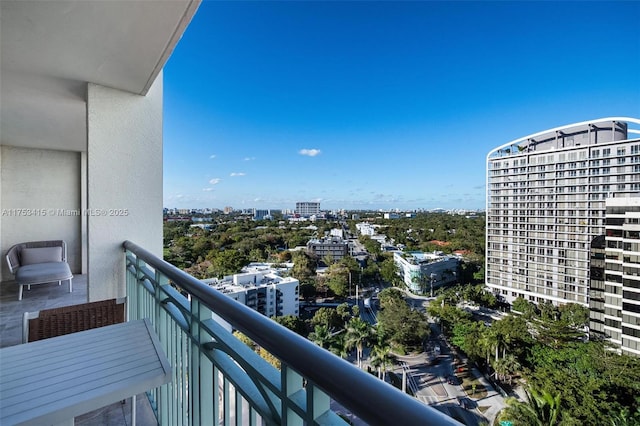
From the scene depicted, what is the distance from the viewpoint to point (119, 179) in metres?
2.63

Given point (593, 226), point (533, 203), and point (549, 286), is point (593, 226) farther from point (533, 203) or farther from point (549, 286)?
point (549, 286)

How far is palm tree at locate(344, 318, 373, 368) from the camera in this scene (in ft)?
9.35

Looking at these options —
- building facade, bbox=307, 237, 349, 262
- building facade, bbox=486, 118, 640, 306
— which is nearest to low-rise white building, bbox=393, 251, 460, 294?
building facade, bbox=486, 118, 640, 306

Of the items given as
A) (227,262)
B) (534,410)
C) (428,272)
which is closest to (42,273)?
(227,262)

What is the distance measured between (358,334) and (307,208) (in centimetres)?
443

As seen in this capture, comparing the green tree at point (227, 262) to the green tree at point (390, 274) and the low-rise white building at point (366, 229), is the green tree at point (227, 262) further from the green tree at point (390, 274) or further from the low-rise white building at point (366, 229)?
the low-rise white building at point (366, 229)

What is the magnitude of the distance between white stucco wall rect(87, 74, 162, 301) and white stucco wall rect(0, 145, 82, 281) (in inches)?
172

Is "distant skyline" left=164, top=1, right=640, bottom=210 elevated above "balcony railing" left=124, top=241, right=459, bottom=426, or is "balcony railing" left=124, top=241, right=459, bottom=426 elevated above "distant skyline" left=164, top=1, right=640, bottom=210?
"distant skyline" left=164, top=1, right=640, bottom=210

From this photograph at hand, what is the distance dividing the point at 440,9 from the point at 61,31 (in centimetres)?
704

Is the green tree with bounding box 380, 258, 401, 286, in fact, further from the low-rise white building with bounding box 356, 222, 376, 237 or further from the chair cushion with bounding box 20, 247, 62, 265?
the chair cushion with bounding box 20, 247, 62, 265

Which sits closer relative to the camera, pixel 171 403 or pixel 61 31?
pixel 171 403

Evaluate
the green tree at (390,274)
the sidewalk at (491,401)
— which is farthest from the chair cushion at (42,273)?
the sidewalk at (491,401)

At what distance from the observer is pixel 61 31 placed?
1820 millimetres

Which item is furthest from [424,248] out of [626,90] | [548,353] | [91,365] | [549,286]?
[91,365]
